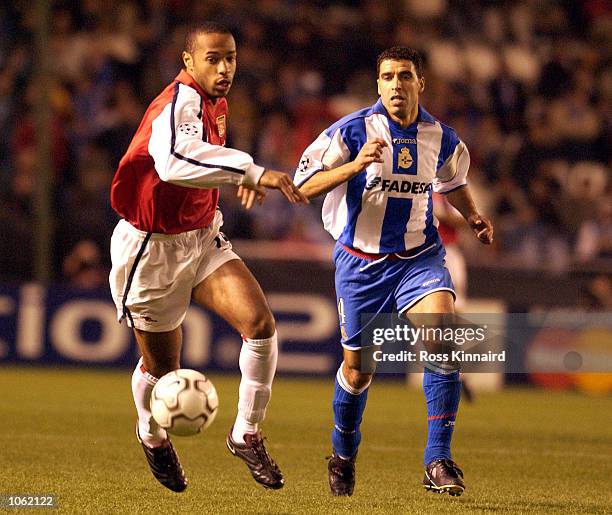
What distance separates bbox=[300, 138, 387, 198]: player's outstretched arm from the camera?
19.0 ft

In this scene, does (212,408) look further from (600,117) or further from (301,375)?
(600,117)

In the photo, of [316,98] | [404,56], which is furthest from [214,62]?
[316,98]

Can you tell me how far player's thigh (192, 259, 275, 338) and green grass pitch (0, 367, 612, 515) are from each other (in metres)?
0.81

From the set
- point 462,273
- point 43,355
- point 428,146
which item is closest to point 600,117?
point 462,273

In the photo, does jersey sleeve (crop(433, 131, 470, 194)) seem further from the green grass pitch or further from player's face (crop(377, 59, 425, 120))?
the green grass pitch

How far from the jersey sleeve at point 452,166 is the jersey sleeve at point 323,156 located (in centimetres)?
57

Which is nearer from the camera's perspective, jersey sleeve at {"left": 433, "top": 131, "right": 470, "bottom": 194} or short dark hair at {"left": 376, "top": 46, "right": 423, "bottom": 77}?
short dark hair at {"left": 376, "top": 46, "right": 423, "bottom": 77}

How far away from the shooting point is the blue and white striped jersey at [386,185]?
21.2 ft

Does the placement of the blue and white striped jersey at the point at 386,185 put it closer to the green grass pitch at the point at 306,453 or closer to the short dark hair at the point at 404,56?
the short dark hair at the point at 404,56

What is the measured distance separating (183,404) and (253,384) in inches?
18.6

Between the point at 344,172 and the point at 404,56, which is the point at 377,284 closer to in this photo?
the point at 344,172

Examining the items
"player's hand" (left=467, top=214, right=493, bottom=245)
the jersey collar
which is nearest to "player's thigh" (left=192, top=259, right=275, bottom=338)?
the jersey collar

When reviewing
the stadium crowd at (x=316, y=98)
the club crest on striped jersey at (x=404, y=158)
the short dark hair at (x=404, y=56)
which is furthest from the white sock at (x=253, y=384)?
the stadium crowd at (x=316, y=98)

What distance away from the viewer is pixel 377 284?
648cm
